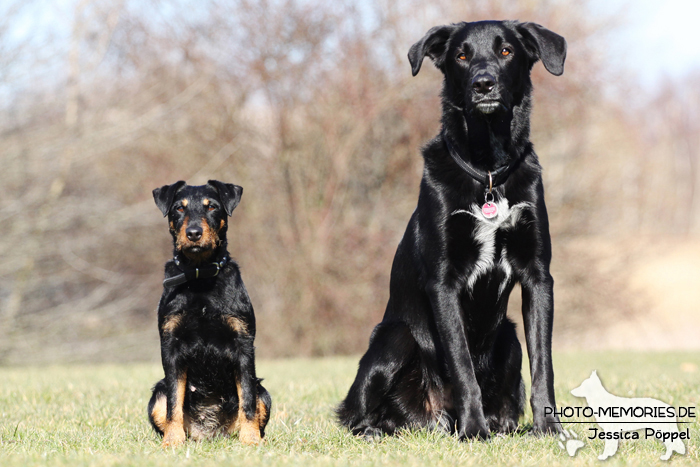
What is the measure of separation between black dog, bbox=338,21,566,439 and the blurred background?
875 centimetres

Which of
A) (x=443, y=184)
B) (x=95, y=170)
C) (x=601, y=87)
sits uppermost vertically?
(x=601, y=87)

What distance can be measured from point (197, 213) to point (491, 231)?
5.83 ft

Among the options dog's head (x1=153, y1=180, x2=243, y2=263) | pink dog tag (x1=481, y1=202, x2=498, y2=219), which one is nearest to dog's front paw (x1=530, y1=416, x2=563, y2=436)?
pink dog tag (x1=481, y1=202, x2=498, y2=219)

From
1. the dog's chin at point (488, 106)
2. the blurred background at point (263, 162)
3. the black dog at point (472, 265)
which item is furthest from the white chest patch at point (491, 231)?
the blurred background at point (263, 162)

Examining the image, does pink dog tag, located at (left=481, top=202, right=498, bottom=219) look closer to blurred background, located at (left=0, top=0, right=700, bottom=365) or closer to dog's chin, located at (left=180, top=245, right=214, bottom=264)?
dog's chin, located at (left=180, top=245, right=214, bottom=264)

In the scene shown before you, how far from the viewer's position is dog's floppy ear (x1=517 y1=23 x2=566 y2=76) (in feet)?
12.5

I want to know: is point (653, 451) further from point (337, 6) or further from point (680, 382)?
point (337, 6)

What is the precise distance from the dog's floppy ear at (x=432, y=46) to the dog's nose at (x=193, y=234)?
151 cm

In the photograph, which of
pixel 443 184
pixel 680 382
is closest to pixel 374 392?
pixel 443 184

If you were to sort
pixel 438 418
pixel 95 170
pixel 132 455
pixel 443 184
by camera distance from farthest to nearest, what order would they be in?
pixel 95 170
pixel 438 418
pixel 443 184
pixel 132 455

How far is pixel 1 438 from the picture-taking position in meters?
3.97

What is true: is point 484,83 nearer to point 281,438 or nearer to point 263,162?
point 281,438

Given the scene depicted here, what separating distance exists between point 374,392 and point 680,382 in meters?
3.54

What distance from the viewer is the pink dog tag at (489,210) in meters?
3.62
